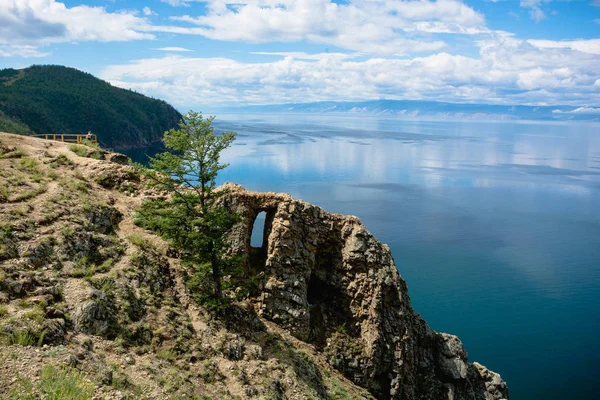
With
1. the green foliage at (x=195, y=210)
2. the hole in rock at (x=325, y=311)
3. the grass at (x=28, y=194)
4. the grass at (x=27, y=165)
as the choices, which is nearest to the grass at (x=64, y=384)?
the green foliage at (x=195, y=210)

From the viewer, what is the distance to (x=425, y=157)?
607 feet

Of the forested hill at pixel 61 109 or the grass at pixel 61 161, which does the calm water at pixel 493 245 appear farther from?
the forested hill at pixel 61 109

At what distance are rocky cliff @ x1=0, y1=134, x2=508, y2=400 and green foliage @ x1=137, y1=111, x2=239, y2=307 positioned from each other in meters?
1.63

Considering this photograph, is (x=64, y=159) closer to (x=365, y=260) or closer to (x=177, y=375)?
(x=177, y=375)

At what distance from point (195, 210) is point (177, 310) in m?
5.77

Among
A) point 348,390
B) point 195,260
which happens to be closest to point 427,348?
point 348,390

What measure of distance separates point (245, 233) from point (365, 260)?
8736mm

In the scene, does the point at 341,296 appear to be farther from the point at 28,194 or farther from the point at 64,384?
the point at 28,194

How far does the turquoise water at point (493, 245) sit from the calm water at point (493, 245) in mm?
205

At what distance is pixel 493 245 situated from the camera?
78.2m

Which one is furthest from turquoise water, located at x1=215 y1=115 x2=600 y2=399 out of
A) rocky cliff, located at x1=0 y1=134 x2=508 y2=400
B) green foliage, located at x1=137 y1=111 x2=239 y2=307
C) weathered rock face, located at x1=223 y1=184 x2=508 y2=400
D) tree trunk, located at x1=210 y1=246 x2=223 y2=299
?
green foliage, located at x1=137 y1=111 x2=239 y2=307

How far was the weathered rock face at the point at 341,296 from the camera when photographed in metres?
28.8

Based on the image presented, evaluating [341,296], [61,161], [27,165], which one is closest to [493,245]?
[341,296]

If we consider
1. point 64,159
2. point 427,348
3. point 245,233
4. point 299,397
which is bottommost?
point 427,348
